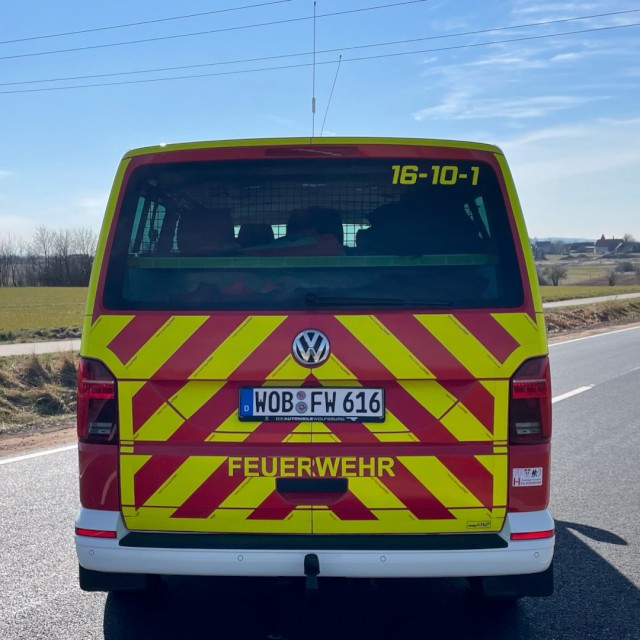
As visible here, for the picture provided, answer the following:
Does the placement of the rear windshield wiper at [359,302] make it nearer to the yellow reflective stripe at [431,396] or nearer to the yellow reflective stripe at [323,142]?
the yellow reflective stripe at [431,396]

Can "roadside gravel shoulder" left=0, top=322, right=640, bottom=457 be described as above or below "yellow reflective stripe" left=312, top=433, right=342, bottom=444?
below

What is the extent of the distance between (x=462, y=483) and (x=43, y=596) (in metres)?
2.25

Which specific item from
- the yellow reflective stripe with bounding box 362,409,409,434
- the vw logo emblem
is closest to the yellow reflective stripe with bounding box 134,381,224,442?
the vw logo emblem

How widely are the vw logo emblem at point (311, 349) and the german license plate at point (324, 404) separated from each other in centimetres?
11

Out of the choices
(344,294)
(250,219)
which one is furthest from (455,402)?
(250,219)

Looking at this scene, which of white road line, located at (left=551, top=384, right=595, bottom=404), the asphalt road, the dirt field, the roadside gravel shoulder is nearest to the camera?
the asphalt road

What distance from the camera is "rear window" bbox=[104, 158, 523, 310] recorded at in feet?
11.1

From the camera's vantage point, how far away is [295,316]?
333 cm

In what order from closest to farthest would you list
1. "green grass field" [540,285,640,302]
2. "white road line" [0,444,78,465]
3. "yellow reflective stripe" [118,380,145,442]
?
"yellow reflective stripe" [118,380,145,442]
"white road line" [0,444,78,465]
"green grass field" [540,285,640,302]

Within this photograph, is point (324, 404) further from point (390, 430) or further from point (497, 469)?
point (497, 469)

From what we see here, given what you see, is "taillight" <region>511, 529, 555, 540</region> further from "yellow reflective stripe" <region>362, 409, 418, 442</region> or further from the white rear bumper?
"yellow reflective stripe" <region>362, 409, 418, 442</region>

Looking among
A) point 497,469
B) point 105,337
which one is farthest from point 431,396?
point 105,337

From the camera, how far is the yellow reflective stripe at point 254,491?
3.36 meters

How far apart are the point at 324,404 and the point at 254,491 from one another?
43cm
